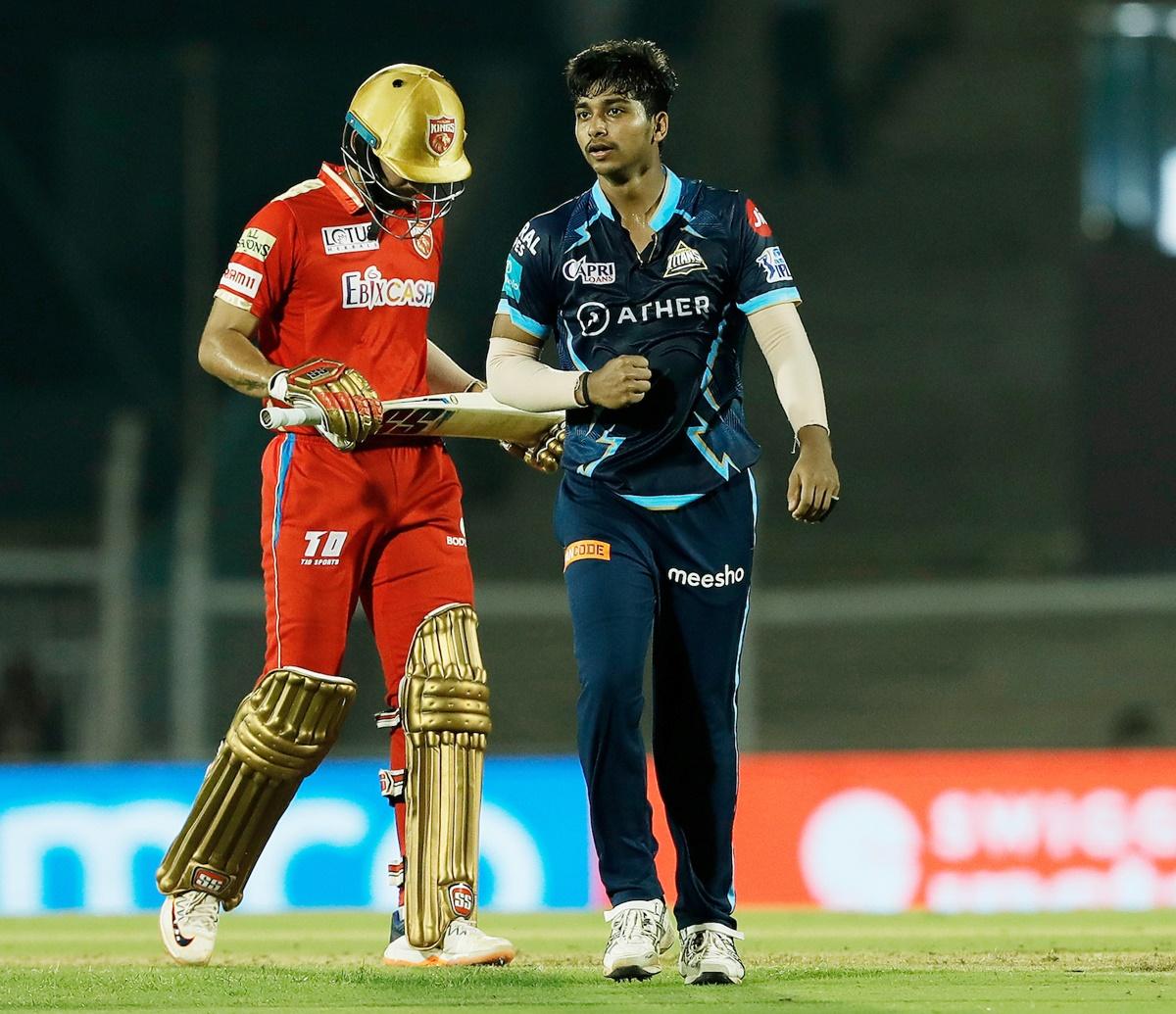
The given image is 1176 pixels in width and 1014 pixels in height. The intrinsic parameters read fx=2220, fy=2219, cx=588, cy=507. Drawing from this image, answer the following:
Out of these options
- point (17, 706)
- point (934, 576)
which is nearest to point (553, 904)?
point (17, 706)

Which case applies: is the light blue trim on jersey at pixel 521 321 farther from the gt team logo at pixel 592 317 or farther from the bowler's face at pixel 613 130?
the bowler's face at pixel 613 130

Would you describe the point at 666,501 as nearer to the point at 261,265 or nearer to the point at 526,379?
the point at 526,379

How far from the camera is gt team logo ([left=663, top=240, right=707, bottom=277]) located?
4105 millimetres

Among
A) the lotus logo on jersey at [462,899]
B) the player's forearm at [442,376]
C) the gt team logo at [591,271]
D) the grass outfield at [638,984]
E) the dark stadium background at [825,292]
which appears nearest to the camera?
the grass outfield at [638,984]

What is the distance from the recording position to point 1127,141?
14812mm

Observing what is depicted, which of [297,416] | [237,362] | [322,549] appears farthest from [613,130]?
[322,549]

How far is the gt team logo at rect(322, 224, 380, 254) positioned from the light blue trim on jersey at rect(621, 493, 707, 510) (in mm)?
889

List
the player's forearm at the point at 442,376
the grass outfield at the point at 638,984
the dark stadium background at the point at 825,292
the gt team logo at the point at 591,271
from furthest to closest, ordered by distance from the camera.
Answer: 1. the dark stadium background at the point at 825,292
2. the player's forearm at the point at 442,376
3. the gt team logo at the point at 591,271
4. the grass outfield at the point at 638,984

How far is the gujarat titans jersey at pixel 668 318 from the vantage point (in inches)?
161

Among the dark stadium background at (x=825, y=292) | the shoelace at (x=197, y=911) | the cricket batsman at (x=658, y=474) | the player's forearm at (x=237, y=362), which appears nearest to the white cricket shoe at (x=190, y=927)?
the shoelace at (x=197, y=911)

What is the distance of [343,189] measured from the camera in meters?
4.64

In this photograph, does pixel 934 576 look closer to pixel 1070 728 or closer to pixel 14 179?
pixel 1070 728

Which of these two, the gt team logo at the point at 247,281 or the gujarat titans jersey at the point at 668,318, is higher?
the gt team logo at the point at 247,281

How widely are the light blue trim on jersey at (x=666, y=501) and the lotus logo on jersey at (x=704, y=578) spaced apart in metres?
0.12
